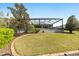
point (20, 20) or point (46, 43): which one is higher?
point (20, 20)

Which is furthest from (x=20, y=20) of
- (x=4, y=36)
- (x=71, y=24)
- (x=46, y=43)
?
(x=71, y=24)

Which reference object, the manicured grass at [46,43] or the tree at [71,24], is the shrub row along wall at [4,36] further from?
the tree at [71,24]

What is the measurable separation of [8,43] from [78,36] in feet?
2.45

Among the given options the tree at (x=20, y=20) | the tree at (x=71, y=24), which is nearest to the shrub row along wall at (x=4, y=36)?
the tree at (x=20, y=20)

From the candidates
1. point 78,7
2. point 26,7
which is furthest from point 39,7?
point 78,7

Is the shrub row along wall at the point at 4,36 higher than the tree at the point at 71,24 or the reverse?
the reverse

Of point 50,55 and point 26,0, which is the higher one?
point 26,0

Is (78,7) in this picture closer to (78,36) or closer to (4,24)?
(78,36)

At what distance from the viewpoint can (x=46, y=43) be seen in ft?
12.9

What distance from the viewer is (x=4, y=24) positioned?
12.9 feet

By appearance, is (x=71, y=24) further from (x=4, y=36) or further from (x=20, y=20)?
(x=4, y=36)

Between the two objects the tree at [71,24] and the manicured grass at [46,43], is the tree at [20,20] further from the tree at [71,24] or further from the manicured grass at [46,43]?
the tree at [71,24]

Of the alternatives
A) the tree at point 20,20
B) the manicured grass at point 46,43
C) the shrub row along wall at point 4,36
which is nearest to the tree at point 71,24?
the manicured grass at point 46,43

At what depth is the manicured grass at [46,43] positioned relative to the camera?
3.91m
